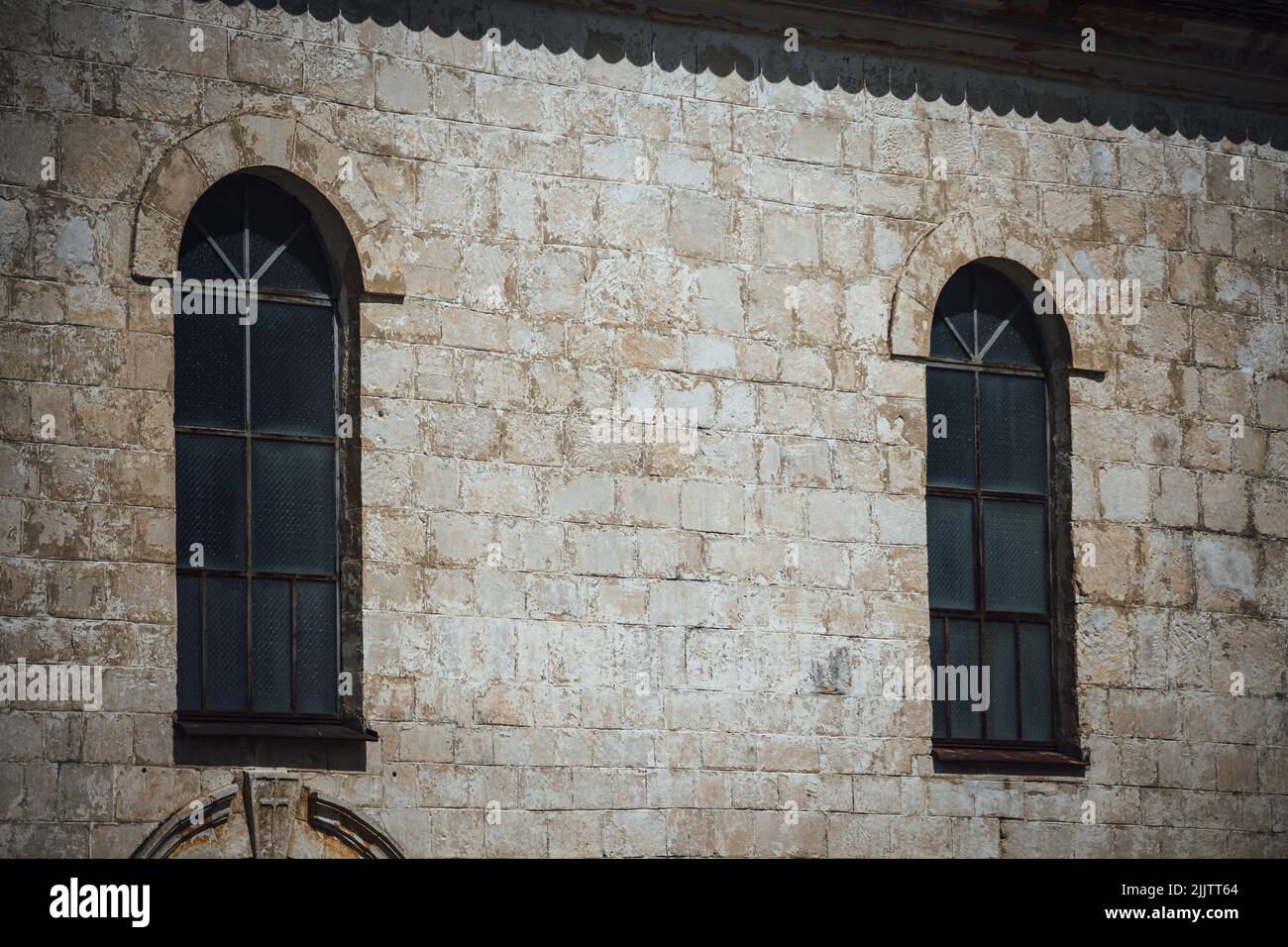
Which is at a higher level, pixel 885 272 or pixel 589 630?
pixel 885 272

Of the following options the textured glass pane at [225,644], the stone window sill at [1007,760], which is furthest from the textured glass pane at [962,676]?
the textured glass pane at [225,644]

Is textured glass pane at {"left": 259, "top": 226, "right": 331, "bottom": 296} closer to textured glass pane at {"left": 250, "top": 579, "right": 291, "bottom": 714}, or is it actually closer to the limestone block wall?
the limestone block wall

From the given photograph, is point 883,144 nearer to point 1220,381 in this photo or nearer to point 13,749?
point 1220,381

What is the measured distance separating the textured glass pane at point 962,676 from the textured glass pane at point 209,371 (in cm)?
426

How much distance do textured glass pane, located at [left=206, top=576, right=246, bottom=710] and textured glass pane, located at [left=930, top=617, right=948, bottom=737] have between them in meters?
3.94

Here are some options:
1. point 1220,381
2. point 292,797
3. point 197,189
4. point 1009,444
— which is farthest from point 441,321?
point 1220,381

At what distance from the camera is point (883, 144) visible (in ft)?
43.0

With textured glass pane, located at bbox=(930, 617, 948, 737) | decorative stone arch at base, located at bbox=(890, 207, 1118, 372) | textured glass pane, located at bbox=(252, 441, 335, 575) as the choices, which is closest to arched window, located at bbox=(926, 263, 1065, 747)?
textured glass pane, located at bbox=(930, 617, 948, 737)

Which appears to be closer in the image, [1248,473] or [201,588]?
[201,588]

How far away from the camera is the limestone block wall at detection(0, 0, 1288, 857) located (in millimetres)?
11102

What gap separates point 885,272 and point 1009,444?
1313 mm

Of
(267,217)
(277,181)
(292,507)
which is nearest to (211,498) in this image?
(292,507)

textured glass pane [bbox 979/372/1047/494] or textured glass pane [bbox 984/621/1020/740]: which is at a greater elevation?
textured glass pane [bbox 979/372/1047/494]

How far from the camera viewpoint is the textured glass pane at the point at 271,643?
11578mm
